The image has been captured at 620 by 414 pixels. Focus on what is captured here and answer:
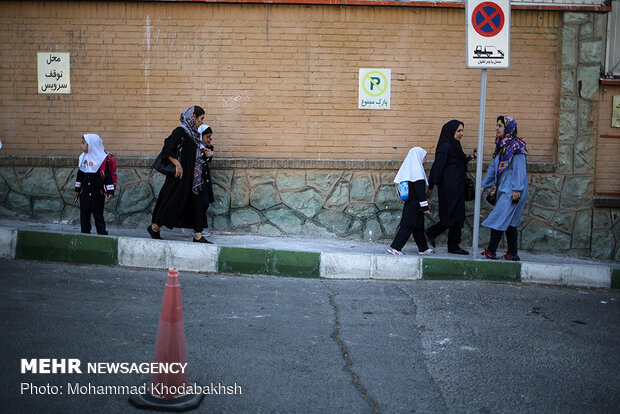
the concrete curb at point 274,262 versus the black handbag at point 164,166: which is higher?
the black handbag at point 164,166

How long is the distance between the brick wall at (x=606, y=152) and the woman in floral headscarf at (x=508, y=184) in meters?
2.02

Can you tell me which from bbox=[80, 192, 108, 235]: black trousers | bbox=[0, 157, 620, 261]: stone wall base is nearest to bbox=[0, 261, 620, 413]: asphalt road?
bbox=[80, 192, 108, 235]: black trousers

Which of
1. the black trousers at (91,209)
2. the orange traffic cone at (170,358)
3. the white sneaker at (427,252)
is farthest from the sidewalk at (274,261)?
the orange traffic cone at (170,358)

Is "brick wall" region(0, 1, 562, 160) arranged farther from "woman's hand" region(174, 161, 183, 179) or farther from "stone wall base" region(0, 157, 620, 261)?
"woman's hand" region(174, 161, 183, 179)

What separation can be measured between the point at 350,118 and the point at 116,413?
22.6ft

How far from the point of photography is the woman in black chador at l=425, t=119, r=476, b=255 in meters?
9.29

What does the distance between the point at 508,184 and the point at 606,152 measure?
230cm

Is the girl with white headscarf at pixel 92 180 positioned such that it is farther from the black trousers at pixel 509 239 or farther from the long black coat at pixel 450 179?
the black trousers at pixel 509 239

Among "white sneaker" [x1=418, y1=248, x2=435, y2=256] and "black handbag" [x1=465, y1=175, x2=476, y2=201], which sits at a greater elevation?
"black handbag" [x1=465, y1=175, x2=476, y2=201]

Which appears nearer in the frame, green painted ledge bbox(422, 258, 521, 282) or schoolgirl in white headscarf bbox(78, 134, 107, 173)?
green painted ledge bbox(422, 258, 521, 282)

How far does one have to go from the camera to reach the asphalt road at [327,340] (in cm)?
443

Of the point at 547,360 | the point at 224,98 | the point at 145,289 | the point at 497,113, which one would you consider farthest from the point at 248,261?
the point at 497,113

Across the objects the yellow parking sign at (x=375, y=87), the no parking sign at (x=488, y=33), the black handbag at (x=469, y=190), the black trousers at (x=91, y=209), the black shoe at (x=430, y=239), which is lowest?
the black shoe at (x=430, y=239)

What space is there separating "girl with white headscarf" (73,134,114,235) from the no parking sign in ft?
15.5
